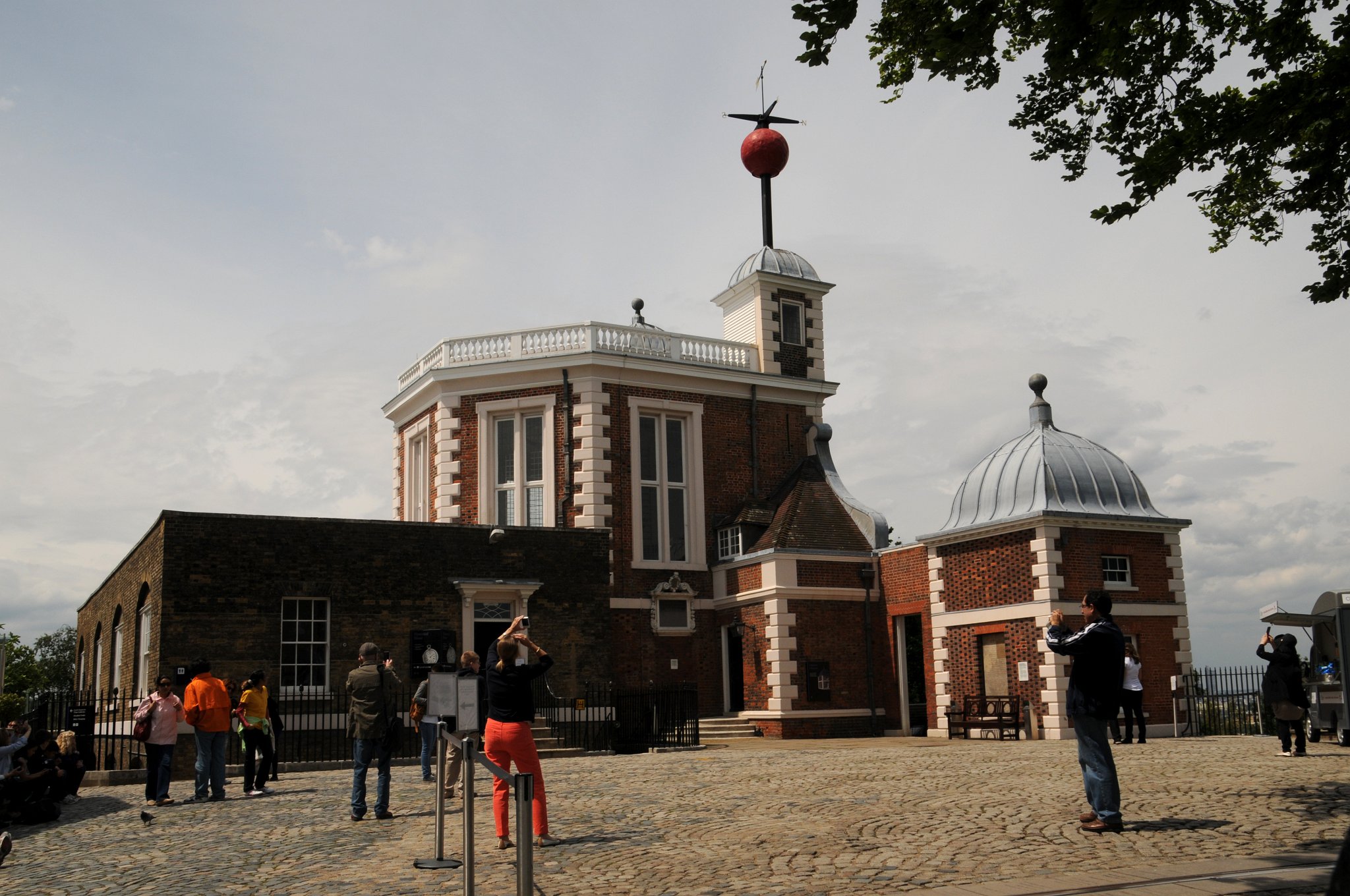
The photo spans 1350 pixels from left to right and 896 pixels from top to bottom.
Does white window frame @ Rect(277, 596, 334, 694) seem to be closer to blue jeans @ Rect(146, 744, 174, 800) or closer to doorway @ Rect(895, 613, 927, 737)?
blue jeans @ Rect(146, 744, 174, 800)

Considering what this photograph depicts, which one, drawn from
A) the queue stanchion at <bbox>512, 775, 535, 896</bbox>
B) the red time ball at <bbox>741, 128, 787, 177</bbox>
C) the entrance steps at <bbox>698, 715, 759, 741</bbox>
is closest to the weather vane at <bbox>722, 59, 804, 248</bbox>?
the red time ball at <bbox>741, 128, 787, 177</bbox>

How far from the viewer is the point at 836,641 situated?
2752 centimetres

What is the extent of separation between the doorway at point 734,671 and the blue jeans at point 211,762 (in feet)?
50.4

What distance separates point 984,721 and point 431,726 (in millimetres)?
12405

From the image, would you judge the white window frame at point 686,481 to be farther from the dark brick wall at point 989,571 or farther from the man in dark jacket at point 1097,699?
the man in dark jacket at point 1097,699

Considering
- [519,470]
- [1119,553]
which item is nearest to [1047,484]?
[1119,553]

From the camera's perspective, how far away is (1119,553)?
23.9 metres

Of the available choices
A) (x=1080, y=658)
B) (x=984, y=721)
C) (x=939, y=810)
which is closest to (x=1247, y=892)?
(x=1080, y=658)

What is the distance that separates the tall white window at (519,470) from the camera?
29.2 meters

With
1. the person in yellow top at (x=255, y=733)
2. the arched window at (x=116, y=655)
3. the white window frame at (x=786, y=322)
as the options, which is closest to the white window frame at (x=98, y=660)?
the arched window at (x=116, y=655)

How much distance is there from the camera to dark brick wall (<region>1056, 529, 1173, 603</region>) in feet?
76.0

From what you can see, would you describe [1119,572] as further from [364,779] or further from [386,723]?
[364,779]

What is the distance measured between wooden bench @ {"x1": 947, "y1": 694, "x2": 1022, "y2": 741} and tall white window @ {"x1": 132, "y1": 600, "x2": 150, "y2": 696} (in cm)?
1565

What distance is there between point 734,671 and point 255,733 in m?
15.5
